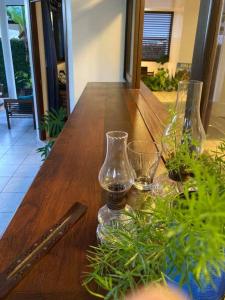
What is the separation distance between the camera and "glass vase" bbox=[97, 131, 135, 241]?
65 centimetres

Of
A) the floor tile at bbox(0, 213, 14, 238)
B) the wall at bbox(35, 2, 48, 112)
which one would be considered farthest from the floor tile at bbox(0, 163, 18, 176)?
the wall at bbox(35, 2, 48, 112)

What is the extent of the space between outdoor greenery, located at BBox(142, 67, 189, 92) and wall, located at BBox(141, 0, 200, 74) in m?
0.05

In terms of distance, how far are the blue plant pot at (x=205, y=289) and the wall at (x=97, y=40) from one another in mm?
2921

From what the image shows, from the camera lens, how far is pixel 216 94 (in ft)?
2.89

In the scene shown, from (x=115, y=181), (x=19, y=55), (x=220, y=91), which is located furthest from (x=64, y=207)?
(x=19, y=55)

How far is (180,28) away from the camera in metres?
1.66

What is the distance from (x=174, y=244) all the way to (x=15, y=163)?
3.23 metres

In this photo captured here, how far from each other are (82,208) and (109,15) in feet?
8.86

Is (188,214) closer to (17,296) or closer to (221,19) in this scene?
(17,296)

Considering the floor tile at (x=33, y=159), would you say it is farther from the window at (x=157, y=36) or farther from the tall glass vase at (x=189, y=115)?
the tall glass vase at (x=189, y=115)

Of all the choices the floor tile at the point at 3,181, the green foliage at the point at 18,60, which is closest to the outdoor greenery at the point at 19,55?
the green foliage at the point at 18,60

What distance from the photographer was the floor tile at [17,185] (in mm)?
2627

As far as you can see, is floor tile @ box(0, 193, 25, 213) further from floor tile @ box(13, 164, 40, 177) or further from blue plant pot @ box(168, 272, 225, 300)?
blue plant pot @ box(168, 272, 225, 300)

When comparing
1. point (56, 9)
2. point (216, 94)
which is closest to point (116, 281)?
point (216, 94)
